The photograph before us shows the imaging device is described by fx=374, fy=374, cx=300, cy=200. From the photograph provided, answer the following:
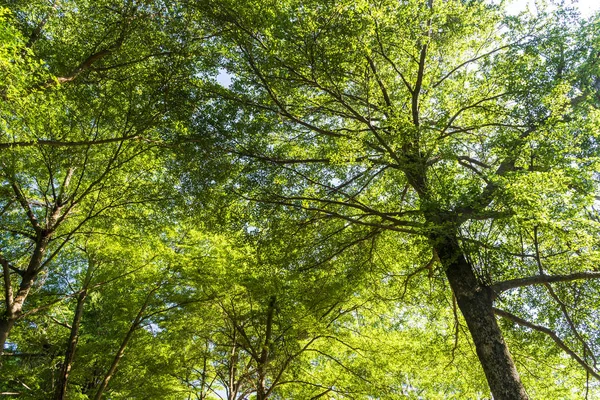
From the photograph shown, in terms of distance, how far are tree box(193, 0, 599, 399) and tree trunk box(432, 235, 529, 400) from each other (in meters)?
0.02

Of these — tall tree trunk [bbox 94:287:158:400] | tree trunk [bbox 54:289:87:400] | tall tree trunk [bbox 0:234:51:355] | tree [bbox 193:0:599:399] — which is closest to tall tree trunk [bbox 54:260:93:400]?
tree trunk [bbox 54:289:87:400]

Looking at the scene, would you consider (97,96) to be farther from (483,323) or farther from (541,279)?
(541,279)

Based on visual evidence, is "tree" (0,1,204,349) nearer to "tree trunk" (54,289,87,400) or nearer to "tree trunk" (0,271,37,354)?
"tree trunk" (0,271,37,354)

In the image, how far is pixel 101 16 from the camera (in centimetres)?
633

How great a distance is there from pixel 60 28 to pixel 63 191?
138 inches

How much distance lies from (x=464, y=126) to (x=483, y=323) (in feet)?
12.1

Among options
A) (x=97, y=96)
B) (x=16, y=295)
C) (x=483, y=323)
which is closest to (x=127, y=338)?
(x=16, y=295)

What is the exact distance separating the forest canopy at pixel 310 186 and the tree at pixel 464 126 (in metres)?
0.04

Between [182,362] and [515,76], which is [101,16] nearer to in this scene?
[515,76]

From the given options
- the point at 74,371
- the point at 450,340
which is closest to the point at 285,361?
the point at 450,340

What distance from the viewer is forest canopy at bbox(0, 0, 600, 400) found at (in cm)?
502

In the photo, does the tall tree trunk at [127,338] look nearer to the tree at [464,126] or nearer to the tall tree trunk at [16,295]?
the tall tree trunk at [16,295]

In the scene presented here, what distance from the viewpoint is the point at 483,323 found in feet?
16.4

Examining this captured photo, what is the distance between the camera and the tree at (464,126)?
4586 millimetres
